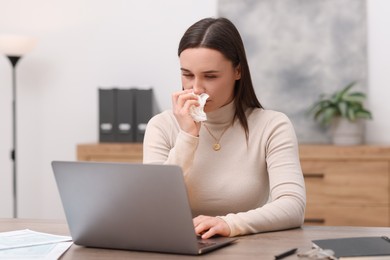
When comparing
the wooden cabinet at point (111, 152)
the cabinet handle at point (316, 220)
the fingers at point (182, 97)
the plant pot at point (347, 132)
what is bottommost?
the cabinet handle at point (316, 220)

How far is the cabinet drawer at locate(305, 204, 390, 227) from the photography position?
3689 mm

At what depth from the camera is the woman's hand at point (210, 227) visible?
1611mm

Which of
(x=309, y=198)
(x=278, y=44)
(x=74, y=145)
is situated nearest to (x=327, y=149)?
(x=309, y=198)

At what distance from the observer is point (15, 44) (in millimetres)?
4047

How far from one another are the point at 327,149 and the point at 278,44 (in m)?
0.79

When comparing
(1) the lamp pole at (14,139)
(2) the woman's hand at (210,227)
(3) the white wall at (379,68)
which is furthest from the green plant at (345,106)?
(2) the woman's hand at (210,227)

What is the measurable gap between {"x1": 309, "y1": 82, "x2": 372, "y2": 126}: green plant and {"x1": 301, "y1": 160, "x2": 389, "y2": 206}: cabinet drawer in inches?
11.8

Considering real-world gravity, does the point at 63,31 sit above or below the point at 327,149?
above

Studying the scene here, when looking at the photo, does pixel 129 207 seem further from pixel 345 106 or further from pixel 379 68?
pixel 379 68

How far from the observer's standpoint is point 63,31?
4.33 m

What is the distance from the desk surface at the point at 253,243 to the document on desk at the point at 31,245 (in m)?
0.03

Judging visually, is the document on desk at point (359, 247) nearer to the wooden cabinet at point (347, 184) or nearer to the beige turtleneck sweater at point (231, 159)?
the beige turtleneck sweater at point (231, 159)

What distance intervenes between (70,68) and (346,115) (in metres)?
1.78

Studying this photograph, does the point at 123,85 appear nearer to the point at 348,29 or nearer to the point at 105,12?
the point at 105,12
